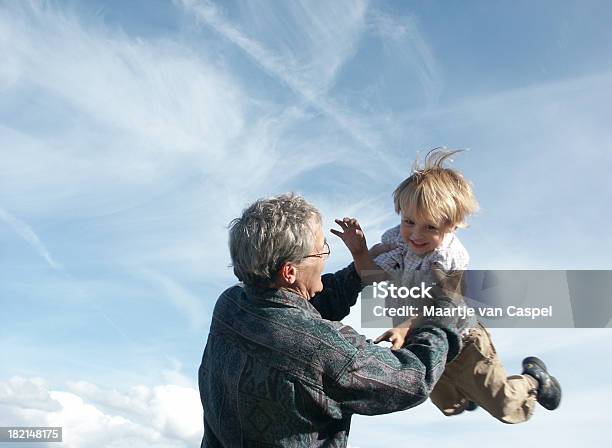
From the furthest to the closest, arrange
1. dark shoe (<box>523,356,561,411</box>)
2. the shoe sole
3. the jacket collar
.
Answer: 1. the shoe sole
2. dark shoe (<box>523,356,561,411</box>)
3. the jacket collar

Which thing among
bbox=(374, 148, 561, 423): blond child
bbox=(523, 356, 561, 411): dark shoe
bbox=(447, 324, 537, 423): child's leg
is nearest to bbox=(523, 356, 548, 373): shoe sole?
bbox=(523, 356, 561, 411): dark shoe

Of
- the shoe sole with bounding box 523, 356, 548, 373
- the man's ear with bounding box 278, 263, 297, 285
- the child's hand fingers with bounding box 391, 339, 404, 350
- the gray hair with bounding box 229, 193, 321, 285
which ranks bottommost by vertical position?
the child's hand fingers with bounding box 391, 339, 404, 350

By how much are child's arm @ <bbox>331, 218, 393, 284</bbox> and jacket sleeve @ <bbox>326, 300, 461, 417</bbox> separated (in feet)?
4.44

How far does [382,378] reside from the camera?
3.64 m

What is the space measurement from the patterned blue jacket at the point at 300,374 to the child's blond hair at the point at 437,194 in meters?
1.22

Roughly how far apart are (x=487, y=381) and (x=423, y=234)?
117 cm

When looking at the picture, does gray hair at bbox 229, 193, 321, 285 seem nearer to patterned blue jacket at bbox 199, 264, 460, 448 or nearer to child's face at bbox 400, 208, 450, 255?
patterned blue jacket at bbox 199, 264, 460, 448

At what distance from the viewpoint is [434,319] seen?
4125 mm

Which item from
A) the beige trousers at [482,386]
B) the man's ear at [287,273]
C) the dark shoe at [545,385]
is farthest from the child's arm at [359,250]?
the dark shoe at [545,385]

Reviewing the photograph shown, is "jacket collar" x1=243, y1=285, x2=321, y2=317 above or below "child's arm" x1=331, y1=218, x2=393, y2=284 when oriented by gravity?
below

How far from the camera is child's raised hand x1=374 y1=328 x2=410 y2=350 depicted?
4.04 m

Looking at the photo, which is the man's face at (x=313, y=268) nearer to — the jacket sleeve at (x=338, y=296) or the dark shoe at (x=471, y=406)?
the jacket sleeve at (x=338, y=296)

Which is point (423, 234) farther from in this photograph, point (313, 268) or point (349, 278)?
point (313, 268)

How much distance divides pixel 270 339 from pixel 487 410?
7.38 ft
